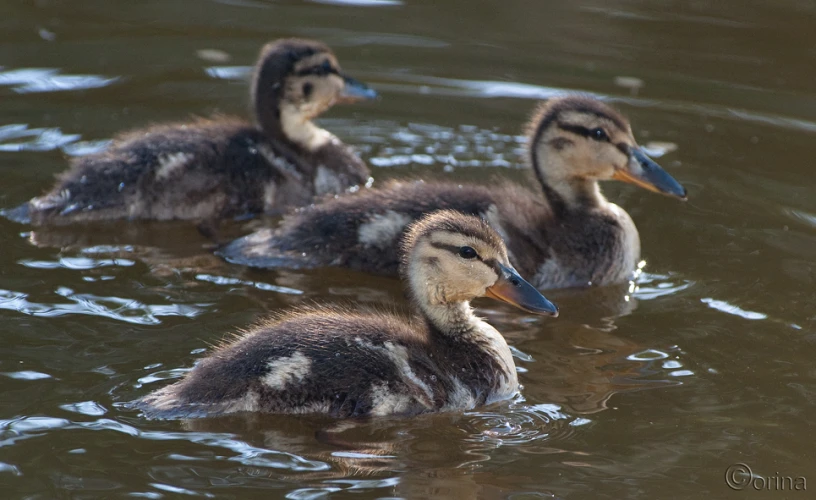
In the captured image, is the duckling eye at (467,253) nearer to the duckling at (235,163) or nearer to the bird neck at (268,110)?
the duckling at (235,163)

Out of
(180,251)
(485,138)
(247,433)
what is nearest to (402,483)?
(247,433)

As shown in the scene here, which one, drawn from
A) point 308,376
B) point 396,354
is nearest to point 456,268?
point 396,354

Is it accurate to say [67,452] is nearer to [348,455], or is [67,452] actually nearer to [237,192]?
[348,455]

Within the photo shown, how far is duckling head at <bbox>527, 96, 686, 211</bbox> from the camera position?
633 centimetres

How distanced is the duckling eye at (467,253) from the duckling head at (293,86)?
8.44 ft

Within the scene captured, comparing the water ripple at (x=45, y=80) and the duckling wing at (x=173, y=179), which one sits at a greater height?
the water ripple at (x=45, y=80)

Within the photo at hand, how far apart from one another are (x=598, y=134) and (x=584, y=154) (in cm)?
13

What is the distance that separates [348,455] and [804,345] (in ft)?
7.45

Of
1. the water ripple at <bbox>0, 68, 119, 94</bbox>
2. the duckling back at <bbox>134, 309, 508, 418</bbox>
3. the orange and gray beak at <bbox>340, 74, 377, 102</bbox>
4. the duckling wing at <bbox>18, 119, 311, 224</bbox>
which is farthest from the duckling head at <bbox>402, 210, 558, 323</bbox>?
the water ripple at <bbox>0, 68, 119, 94</bbox>

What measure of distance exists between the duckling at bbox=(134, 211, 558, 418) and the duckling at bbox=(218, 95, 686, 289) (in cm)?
90

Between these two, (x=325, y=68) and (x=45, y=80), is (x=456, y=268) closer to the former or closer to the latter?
(x=325, y=68)

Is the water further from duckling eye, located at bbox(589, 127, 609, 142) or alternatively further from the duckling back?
duckling eye, located at bbox(589, 127, 609, 142)

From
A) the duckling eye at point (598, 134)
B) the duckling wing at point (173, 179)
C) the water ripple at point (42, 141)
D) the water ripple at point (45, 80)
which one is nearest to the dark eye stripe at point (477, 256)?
the duckling eye at point (598, 134)

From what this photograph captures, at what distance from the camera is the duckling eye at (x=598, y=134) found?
249 inches
